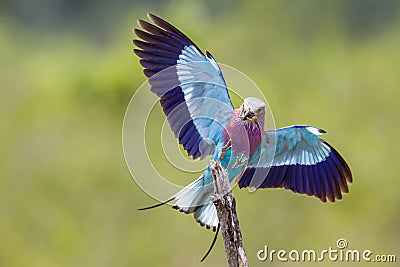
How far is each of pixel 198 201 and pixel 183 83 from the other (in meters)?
0.44

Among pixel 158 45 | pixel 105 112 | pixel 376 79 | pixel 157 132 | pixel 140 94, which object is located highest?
pixel 376 79

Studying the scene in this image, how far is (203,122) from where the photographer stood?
316 centimetres

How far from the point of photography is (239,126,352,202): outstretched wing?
10.4ft

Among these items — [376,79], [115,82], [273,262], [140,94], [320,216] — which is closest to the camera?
[140,94]

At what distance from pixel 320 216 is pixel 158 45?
2.94 m

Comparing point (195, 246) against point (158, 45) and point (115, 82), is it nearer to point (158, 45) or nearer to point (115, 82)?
point (115, 82)

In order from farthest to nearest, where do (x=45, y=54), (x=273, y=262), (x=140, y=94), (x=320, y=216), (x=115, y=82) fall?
(x=45, y=54) → (x=115, y=82) → (x=320, y=216) → (x=273, y=262) → (x=140, y=94)

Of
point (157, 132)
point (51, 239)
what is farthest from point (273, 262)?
point (51, 239)

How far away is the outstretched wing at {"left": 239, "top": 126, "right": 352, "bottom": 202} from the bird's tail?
163 mm

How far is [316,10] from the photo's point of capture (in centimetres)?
873

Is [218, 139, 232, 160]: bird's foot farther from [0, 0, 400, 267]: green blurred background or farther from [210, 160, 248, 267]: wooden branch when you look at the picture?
[0, 0, 400, 267]: green blurred background

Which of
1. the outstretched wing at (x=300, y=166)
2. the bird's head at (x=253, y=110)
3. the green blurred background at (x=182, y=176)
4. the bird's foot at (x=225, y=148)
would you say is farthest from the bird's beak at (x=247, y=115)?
the green blurred background at (x=182, y=176)

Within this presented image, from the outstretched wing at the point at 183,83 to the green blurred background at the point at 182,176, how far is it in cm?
226

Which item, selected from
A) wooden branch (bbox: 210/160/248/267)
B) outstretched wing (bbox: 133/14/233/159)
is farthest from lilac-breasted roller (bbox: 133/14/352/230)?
wooden branch (bbox: 210/160/248/267)
